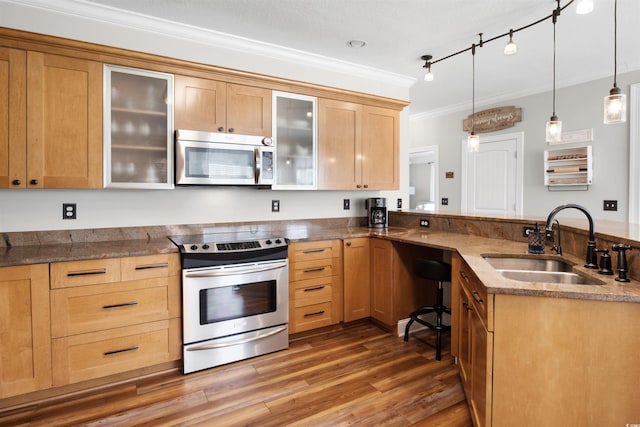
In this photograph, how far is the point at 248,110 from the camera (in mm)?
2990

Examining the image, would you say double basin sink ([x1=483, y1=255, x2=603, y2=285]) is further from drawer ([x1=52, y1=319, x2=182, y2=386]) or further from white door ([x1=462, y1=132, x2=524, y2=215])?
white door ([x1=462, y1=132, x2=524, y2=215])

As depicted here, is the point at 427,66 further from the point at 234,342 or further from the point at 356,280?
the point at 234,342

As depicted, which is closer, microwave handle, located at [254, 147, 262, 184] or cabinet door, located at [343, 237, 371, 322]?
microwave handle, located at [254, 147, 262, 184]

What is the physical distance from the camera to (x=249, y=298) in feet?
8.86

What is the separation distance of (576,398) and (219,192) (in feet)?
9.06

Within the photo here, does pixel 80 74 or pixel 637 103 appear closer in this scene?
pixel 80 74

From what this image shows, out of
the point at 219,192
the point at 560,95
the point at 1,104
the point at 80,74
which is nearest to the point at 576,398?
the point at 219,192

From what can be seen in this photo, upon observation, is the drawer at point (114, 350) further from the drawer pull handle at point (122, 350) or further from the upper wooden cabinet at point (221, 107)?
the upper wooden cabinet at point (221, 107)

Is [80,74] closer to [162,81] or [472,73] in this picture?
[162,81]

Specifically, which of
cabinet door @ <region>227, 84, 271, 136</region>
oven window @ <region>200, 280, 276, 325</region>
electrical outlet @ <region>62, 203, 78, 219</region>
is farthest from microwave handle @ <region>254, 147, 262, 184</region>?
electrical outlet @ <region>62, 203, 78, 219</region>

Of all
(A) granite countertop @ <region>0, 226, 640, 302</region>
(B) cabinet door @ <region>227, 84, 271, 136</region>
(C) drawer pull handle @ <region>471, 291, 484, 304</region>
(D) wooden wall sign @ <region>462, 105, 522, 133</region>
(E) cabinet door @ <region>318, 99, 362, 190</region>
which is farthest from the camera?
(D) wooden wall sign @ <region>462, 105, 522, 133</region>

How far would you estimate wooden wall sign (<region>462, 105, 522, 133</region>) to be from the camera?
15.8 feet

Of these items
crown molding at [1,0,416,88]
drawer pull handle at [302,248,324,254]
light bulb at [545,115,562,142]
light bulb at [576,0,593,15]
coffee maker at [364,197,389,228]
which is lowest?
drawer pull handle at [302,248,324,254]

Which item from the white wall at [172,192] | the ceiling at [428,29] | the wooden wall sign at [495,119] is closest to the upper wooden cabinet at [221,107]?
the white wall at [172,192]
